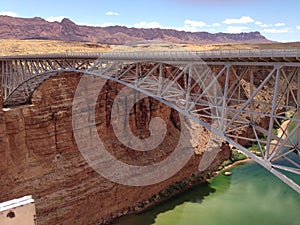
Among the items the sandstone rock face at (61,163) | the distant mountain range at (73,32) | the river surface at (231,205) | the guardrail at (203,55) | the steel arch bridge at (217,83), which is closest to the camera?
the guardrail at (203,55)

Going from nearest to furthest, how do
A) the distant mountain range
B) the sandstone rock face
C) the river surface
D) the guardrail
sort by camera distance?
the guardrail
the sandstone rock face
the river surface
the distant mountain range

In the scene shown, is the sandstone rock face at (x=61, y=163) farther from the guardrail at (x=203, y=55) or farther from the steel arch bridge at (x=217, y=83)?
the guardrail at (x=203, y=55)

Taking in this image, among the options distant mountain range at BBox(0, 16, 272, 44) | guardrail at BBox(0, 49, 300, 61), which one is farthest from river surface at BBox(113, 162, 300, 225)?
distant mountain range at BBox(0, 16, 272, 44)

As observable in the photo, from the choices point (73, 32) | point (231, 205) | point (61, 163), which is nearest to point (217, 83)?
point (61, 163)

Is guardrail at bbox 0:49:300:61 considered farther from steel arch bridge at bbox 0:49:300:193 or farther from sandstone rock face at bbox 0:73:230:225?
sandstone rock face at bbox 0:73:230:225

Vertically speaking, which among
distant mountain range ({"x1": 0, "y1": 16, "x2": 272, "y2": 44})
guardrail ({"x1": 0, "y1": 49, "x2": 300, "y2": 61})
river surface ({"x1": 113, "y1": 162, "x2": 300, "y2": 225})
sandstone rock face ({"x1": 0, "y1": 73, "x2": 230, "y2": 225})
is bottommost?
river surface ({"x1": 113, "y1": 162, "x2": 300, "y2": 225})

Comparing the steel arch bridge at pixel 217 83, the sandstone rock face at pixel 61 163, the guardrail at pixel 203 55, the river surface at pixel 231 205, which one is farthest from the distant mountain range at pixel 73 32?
the guardrail at pixel 203 55

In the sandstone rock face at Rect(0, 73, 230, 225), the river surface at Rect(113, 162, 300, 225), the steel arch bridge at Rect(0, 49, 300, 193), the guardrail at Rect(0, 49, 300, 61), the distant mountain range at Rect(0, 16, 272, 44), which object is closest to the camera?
the guardrail at Rect(0, 49, 300, 61)

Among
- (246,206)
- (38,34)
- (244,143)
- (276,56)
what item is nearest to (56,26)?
(38,34)
